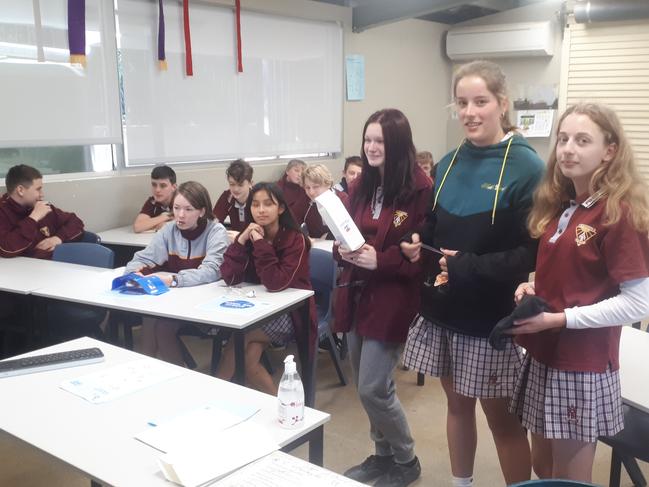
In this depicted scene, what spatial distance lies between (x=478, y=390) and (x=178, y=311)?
1.26 meters

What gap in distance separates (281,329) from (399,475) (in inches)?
34.0

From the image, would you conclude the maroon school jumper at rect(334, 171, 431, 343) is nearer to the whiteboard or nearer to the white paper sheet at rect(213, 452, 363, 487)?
the white paper sheet at rect(213, 452, 363, 487)

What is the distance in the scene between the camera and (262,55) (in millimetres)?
5293

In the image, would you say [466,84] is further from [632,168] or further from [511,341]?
[511,341]

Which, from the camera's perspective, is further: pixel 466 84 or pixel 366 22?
pixel 366 22

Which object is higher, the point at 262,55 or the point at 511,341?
the point at 262,55

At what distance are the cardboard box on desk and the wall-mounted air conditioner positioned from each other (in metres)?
5.07

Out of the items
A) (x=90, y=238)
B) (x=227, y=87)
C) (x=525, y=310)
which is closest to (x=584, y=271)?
(x=525, y=310)

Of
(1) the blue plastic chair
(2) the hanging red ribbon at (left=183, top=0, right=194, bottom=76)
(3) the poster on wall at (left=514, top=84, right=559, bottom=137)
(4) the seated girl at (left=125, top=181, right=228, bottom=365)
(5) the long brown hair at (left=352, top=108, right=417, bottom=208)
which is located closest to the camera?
(1) the blue plastic chair

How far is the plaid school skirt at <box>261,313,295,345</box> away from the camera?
2855 millimetres

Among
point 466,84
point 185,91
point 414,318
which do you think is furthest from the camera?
point 185,91

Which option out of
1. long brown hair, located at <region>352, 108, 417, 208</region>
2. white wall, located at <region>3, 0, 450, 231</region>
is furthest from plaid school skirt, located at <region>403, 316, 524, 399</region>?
white wall, located at <region>3, 0, 450, 231</region>

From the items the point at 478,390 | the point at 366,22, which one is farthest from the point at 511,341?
the point at 366,22

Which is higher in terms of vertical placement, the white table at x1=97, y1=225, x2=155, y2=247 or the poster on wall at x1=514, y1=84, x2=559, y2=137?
the poster on wall at x1=514, y1=84, x2=559, y2=137
